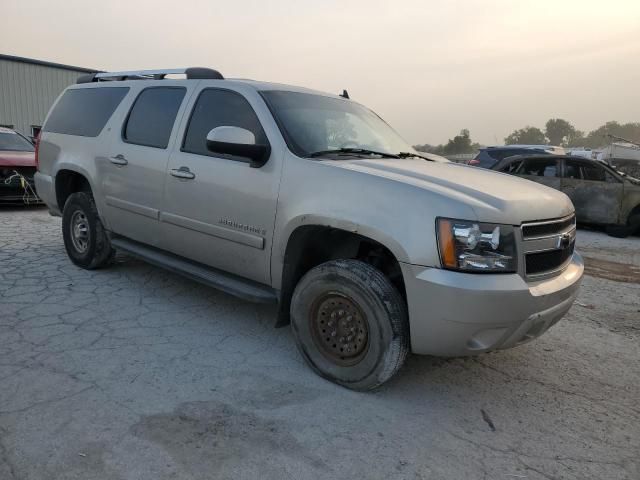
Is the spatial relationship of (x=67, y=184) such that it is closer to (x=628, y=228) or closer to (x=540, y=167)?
(x=540, y=167)

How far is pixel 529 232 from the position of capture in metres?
2.80

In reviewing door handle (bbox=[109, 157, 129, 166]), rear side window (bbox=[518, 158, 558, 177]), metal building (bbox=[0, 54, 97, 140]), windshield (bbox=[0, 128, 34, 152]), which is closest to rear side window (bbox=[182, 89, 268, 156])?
door handle (bbox=[109, 157, 129, 166])

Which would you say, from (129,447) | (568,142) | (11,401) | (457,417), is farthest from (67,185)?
(568,142)

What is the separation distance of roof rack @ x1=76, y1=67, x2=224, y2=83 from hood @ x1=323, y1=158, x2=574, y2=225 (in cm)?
165

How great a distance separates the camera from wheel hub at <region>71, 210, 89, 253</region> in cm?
525

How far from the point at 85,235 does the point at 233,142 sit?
2852 mm

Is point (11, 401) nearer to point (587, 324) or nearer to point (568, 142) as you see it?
point (587, 324)

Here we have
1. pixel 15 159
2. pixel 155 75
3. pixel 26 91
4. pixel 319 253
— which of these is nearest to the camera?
pixel 319 253

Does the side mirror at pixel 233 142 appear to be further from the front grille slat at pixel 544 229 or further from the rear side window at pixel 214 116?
the front grille slat at pixel 544 229

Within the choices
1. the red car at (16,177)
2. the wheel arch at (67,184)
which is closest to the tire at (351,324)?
the wheel arch at (67,184)

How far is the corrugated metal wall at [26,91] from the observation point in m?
23.7

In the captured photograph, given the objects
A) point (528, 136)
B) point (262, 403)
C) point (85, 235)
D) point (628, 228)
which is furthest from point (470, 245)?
point (528, 136)

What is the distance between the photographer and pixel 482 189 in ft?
9.56

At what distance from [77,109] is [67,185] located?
827mm
